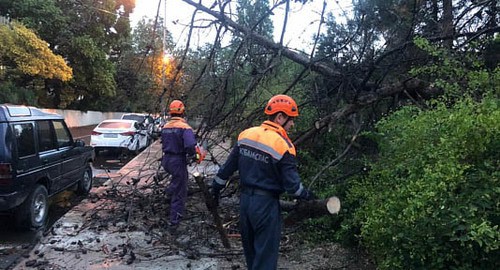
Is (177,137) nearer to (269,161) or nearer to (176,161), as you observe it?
(176,161)

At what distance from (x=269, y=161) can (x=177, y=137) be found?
2.90m

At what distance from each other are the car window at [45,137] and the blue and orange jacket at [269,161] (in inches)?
176

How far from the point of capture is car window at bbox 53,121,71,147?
7.80 meters

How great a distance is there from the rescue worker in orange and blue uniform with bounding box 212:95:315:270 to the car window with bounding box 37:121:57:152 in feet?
14.8

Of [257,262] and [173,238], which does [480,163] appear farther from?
[173,238]

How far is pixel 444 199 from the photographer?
320cm

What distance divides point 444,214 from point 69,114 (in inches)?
1200

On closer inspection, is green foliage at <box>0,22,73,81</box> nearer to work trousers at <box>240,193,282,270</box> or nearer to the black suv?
the black suv

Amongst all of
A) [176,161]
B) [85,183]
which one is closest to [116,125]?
[85,183]

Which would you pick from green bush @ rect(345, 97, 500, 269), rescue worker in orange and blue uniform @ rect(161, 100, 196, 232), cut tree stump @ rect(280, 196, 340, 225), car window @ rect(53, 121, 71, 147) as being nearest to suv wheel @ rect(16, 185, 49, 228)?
car window @ rect(53, 121, 71, 147)

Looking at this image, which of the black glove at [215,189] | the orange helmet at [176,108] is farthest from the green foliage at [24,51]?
the black glove at [215,189]

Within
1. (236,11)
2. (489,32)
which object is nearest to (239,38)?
(236,11)

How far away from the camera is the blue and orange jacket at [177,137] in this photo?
6.22 meters

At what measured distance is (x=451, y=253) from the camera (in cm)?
312
